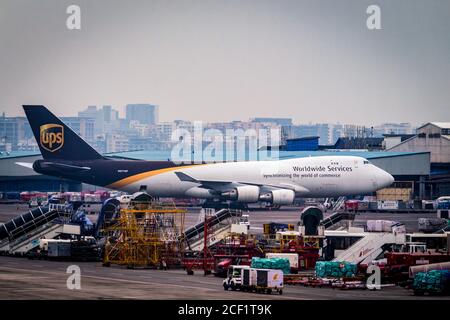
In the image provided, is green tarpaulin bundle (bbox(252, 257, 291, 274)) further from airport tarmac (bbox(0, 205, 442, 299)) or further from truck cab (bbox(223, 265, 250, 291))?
truck cab (bbox(223, 265, 250, 291))

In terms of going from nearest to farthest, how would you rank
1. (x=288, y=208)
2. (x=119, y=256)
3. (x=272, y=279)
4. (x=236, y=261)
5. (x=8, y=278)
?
(x=272, y=279)
(x=8, y=278)
(x=236, y=261)
(x=119, y=256)
(x=288, y=208)

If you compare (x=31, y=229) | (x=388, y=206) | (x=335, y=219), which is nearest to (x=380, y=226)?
(x=335, y=219)

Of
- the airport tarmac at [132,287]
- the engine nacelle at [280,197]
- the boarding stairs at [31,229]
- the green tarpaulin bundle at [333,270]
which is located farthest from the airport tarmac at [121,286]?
the engine nacelle at [280,197]

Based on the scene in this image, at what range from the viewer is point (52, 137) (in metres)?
154

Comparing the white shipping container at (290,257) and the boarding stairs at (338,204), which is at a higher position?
the boarding stairs at (338,204)

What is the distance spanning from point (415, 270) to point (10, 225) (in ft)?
133

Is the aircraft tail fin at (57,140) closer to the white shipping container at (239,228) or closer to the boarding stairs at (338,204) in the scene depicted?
the boarding stairs at (338,204)

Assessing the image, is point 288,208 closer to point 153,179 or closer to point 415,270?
point 153,179

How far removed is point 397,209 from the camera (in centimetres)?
15562

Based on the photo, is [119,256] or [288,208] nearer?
[119,256]

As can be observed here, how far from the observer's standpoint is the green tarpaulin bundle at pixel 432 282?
6375 centimetres

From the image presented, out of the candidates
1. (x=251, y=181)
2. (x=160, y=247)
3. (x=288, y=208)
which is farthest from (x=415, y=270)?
(x=288, y=208)

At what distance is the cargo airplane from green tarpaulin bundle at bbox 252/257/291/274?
67.9 meters

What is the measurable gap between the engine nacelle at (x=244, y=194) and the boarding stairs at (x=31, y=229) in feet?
160
